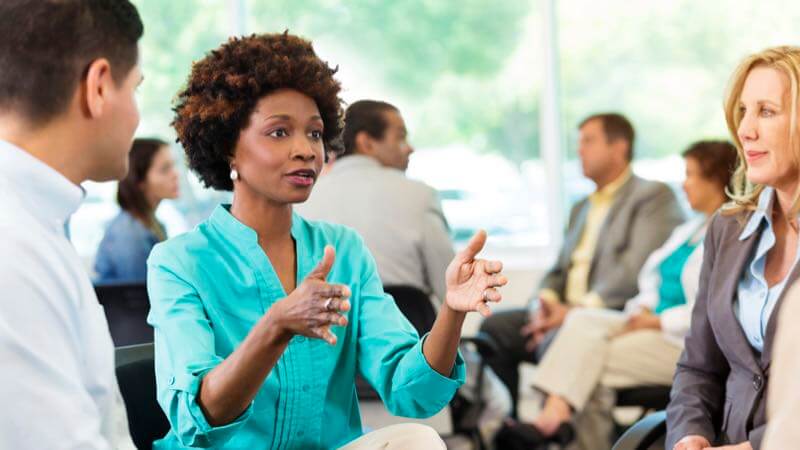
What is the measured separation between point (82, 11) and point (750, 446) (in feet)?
4.66

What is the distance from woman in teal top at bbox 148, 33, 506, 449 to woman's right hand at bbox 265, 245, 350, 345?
0.59ft

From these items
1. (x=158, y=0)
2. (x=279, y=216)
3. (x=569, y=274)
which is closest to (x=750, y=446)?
(x=279, y=216)

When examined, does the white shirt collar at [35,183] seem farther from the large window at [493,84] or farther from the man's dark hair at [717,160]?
the large window at [493,84]

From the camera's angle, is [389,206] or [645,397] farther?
[645,397]

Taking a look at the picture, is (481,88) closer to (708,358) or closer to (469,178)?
(469,178)

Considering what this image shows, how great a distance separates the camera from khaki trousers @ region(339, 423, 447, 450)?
172 centimetres

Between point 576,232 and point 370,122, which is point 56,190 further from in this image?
point 576,232

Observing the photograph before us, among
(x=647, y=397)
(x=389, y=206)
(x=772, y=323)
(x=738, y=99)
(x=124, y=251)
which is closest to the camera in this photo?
(x=772, y=323)

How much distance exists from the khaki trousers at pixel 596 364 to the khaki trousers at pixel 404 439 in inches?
80.6

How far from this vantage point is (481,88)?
5965 millimetres

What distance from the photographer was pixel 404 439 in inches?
68.2

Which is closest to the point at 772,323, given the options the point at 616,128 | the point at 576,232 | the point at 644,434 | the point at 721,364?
the point at 721,364

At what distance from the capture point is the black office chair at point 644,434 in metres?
2.02

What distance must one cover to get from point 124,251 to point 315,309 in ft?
9.37
